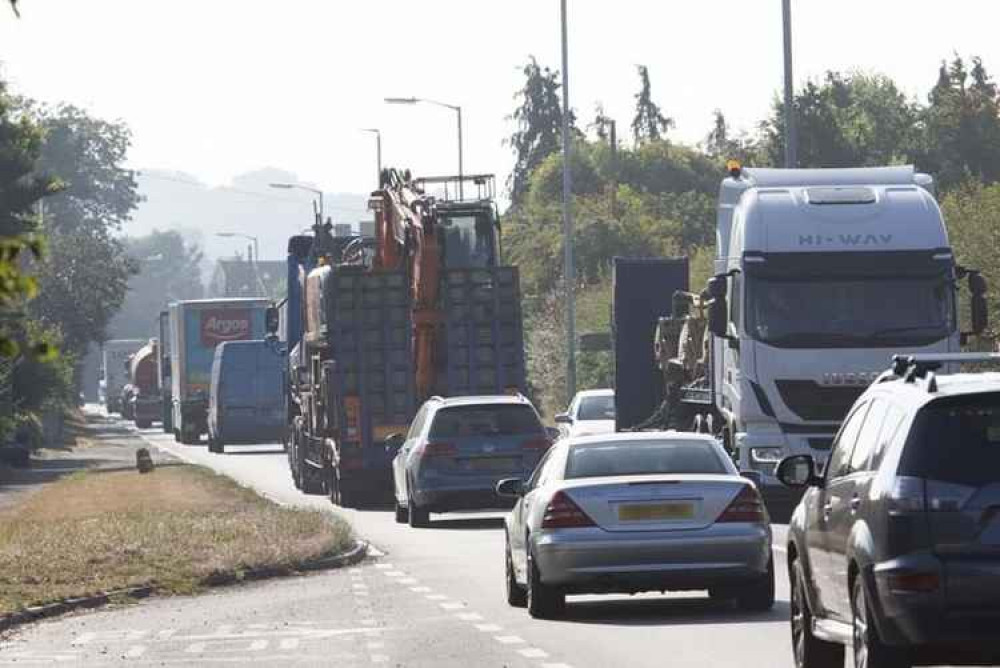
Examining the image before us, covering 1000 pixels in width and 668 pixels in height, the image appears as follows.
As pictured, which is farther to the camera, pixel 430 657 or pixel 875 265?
pixel 875 265

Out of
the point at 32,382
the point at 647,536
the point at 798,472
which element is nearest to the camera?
the point at 798,472

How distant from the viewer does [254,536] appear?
31141 millimetres

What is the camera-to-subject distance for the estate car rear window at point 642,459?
20.9 meters

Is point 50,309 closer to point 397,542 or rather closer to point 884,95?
point 884,95

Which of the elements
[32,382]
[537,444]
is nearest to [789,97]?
[537,444]

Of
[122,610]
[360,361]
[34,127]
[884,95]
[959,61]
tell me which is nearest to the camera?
[122,610]

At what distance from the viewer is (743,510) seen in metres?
20.5

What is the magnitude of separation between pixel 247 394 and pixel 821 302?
4224cm

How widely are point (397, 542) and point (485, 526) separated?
3444 mm

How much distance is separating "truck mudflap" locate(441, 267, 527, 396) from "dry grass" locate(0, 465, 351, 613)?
126 inches

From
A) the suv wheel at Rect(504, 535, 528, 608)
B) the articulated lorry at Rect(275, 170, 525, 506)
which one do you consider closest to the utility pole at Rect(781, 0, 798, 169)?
the articulated lorry at Rect(275, 170, 525, 506)

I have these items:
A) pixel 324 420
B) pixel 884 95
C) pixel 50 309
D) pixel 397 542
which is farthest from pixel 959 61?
pixel 397 542

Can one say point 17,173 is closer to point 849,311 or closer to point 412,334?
point 412,334

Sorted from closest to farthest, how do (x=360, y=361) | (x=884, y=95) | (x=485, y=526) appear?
(x=485, y=526) → (x=360, y=361) → (x=884, y=95)
